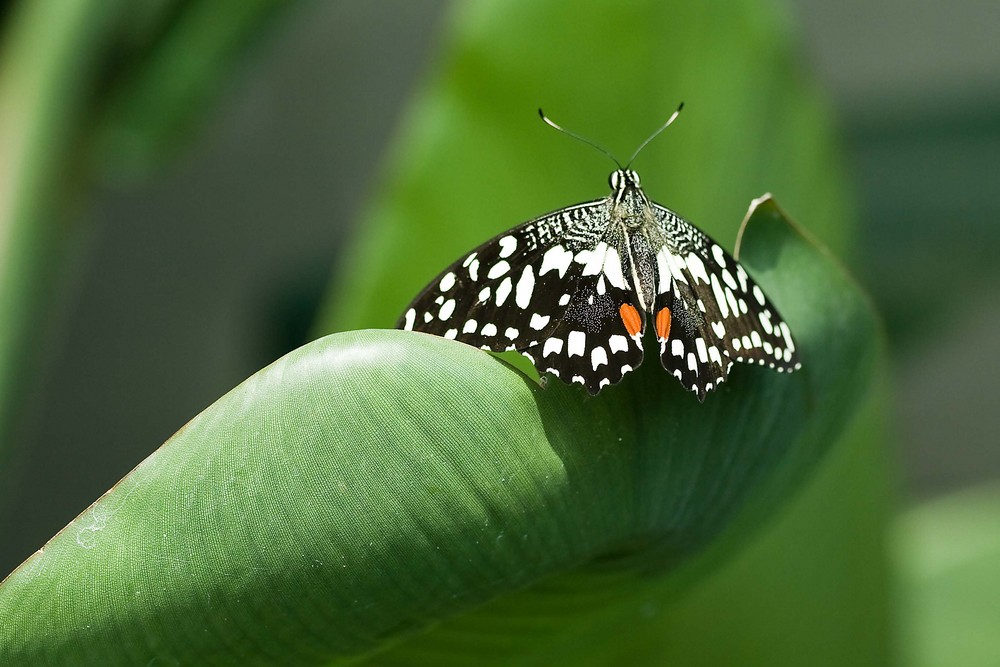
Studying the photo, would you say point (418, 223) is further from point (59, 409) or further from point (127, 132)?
point (59, 409)

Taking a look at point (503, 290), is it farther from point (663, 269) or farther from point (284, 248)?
point (284, 248)

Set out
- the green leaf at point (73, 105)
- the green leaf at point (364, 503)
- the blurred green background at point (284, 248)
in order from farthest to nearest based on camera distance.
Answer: the blurred green background at point (284, 248) → the green leaf at point (73, 105) → the green leaf at point (364, 503)

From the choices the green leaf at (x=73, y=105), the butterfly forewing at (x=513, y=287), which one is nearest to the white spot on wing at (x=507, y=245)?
the butterfly forewing at (x=513, y=287)

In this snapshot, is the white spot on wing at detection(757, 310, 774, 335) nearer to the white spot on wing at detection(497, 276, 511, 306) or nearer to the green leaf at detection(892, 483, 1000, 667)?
the white spot on wing at detection(497, 276, 511, 306)

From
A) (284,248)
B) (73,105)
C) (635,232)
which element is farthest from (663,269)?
(284,248)

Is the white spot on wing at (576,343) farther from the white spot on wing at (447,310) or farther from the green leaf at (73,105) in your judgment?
the green leaf at (73,105)

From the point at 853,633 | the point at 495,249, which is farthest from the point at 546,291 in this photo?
the point at 853,633
